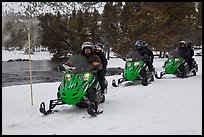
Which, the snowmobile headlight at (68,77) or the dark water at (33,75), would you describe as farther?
the dark water at (33,75)

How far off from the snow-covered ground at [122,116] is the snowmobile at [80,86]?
0.29 m

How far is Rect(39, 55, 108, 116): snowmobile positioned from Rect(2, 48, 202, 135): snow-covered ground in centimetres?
29

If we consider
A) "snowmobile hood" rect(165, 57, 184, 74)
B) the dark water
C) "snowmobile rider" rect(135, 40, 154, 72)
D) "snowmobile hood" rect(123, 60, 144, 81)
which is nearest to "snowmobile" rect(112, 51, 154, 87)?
"snowmobile hood" rect(123, 60, 144, 81)

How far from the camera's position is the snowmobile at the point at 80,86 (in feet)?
25.1

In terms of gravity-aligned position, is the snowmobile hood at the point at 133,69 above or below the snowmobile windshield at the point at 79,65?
below

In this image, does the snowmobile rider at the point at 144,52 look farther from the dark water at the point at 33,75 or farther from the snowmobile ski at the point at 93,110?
the dark water at the point at 33,75

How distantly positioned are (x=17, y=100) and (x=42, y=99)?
76 centimetres

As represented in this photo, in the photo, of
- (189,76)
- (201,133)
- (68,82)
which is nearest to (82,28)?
(189,76)

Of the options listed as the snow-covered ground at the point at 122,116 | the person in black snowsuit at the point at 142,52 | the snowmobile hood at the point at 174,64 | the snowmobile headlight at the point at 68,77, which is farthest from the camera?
the snowmobile hood at the point at 174,64

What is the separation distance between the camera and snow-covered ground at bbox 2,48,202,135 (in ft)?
19.8

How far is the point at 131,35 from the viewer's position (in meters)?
33.7

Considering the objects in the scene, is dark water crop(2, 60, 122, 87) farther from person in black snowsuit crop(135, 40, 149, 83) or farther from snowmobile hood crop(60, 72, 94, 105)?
snowmobile hood crop(60, 72, 94, 105)

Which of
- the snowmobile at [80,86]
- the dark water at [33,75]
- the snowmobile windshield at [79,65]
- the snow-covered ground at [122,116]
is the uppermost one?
the snowmobile windshield at [79,65]

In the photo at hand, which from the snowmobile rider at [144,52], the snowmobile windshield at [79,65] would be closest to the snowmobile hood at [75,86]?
the snowmobile windshield at [79,65]
